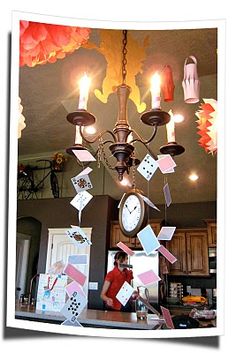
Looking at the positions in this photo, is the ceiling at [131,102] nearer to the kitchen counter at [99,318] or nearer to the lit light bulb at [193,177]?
the lit light bulb at [193,177]

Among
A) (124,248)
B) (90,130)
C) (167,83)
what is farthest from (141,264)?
(167,83)

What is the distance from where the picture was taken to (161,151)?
0.81m

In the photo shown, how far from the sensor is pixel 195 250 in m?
1.77

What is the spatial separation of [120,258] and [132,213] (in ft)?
0.62

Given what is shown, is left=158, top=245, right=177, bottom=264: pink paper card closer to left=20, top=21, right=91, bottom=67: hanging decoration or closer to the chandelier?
the chandelier

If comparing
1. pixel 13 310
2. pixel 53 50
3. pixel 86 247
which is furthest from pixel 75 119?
pixel 13 310

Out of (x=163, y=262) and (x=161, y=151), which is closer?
(x=161, y=151)

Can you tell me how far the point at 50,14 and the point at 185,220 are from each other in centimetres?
78

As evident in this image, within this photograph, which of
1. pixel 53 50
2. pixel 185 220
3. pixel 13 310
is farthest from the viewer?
pixel 185 220

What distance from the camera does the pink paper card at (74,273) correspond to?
2.43ft

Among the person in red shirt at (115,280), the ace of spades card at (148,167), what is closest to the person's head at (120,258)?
the person in red shirt at (115,280)

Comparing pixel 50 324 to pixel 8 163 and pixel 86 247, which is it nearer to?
pixel 86 247

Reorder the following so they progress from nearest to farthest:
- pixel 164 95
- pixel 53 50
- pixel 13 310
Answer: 1. pixel 13 310
2. pixel 53 50
3. pixel 164 95

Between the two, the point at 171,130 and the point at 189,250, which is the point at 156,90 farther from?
the point at 189,250
